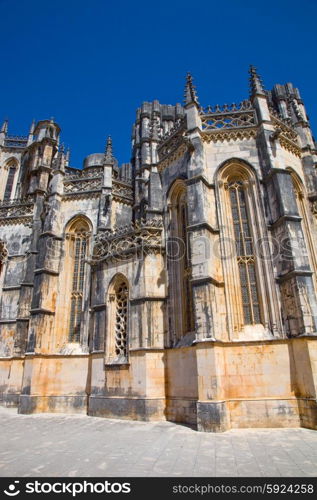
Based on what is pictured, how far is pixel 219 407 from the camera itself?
977 centimetres

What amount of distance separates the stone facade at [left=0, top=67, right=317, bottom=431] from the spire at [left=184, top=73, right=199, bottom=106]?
65 millimetres

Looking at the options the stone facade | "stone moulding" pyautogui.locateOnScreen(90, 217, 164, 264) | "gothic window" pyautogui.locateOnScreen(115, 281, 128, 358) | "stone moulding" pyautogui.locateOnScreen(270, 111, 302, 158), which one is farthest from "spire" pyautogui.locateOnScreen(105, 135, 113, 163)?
"stone moulding" pyautogui.locateOnScreen(270, 111, 302, 158)

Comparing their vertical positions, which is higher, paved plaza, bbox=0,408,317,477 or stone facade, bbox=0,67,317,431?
stone facade, bbox=0,67,317,431

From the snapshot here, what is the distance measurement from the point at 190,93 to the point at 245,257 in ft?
26.2

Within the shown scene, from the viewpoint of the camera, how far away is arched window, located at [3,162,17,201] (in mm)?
28800

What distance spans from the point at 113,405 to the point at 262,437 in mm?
6332

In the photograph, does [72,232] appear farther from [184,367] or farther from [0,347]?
[184,367]

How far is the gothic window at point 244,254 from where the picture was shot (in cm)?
1180

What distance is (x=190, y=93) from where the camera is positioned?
575 inches

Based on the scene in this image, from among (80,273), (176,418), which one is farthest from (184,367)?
(80,273)

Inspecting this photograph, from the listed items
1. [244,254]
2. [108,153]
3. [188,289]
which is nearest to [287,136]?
[244,254]

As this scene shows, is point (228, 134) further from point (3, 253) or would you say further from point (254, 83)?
point (3, 253)

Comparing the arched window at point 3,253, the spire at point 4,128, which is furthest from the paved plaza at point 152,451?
the spire at point 4,128

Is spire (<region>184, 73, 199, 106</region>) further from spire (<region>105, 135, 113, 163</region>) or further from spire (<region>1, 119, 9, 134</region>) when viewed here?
spire (<region>1, 119, 9, 134</region>)
